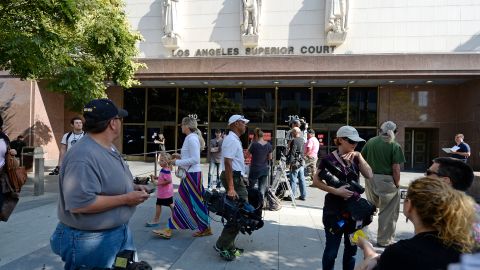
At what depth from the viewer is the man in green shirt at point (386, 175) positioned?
514cm

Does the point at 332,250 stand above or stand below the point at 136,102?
below

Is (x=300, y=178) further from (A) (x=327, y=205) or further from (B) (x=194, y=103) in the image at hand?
(B) (x=194, y=103)

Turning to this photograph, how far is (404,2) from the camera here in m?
16.9

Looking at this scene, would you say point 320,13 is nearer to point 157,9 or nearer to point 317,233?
point 157,9

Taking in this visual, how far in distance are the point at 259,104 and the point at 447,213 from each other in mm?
17505

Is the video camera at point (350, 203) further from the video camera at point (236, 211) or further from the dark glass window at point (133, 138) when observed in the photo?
the dark glass window at point (133, 138)

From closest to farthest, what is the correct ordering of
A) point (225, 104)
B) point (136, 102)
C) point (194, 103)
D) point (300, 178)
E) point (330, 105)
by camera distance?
1. point (300, 178)
2. point (330, 105)
3. point (225, 104)
4. point (194, 103)
5. point (136, 102)

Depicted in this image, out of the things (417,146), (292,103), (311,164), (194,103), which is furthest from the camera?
(194,103)

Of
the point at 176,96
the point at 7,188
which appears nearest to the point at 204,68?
the point at 176,96

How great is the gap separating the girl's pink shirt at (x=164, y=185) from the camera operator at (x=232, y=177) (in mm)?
1046

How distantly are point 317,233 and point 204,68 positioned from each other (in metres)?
11.6

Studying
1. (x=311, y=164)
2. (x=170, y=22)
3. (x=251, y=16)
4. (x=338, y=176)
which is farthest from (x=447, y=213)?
(x=170, y=22)

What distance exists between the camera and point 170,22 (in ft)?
59.2

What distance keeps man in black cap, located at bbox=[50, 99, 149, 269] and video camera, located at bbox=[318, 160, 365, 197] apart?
1920 mm
